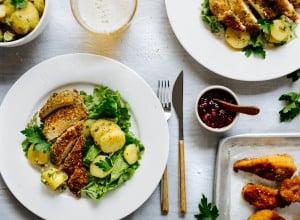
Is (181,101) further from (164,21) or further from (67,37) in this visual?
(67,37)

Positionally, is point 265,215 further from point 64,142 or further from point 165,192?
point 64,142

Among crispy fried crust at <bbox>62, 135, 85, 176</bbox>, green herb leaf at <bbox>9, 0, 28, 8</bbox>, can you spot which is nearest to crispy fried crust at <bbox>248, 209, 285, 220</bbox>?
crispy fried crust at <bbox>62, 135, 85, 176</bbox>

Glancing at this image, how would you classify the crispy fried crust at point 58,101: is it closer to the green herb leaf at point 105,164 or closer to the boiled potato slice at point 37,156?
the boiled potato slice at point 37,156

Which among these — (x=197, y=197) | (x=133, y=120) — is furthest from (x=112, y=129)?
(x=197, y=197)

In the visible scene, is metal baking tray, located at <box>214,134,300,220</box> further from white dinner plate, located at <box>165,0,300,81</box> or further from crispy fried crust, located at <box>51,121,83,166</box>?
crispy fried crust, located at <box>51,121,83,166</box>

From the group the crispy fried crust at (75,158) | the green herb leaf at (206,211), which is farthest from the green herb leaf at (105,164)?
the green herb leaf at (206,211)

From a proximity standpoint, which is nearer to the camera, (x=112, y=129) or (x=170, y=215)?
(x=112, y=129)

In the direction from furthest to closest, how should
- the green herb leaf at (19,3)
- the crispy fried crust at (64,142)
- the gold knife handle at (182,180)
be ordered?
the gold knife handle at (182,180) < the crispy fried crust at (64,142) < the green herb leaf at (19,3)
